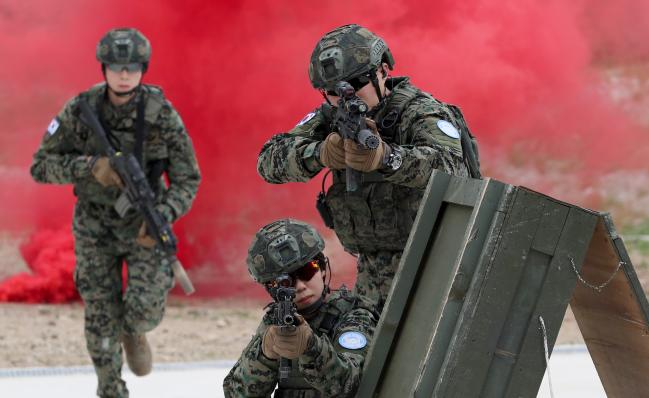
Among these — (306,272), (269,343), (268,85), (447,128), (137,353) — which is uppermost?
(268,85)

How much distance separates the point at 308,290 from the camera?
13.2ft

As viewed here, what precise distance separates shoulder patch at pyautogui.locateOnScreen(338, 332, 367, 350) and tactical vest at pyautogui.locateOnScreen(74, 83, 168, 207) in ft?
10.7

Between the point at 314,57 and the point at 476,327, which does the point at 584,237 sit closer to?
the point at 476,327

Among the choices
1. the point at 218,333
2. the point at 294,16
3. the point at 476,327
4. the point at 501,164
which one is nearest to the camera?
the point at 476,327

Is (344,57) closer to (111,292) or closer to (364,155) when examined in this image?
(364,155)

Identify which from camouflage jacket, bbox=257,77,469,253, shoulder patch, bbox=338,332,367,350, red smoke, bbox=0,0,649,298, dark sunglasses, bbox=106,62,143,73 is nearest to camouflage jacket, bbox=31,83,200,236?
dark sunglasses, bbox=106,62,143,73

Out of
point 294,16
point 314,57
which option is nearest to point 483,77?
point 294,16

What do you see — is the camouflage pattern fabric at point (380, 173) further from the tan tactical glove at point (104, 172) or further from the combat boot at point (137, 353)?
the combat boot at point (137, 353)

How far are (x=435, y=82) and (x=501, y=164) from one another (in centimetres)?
120

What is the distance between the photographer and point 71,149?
7227 mm

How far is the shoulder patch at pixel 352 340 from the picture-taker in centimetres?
399

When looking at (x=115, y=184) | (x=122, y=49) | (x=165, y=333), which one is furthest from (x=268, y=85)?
(x=115, y=184)

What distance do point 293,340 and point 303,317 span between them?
24cm

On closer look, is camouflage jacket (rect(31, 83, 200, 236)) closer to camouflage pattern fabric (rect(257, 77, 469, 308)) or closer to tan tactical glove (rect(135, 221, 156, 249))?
tan tactical glove (rect(135, 221, 156, 249))
